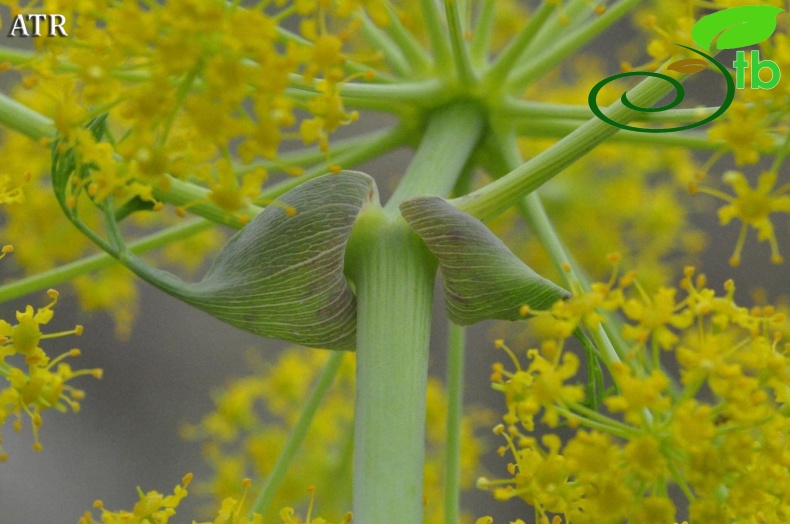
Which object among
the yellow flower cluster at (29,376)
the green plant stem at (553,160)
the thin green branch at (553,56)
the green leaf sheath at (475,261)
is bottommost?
the yellow flower cluster at (29,376)

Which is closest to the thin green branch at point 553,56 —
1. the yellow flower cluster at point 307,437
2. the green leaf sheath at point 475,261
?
the green leaf sheath at point 475,261

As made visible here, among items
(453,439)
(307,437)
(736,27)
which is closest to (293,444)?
(453,439)

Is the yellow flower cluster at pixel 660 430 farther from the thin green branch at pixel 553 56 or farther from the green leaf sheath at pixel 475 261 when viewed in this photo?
the thin green branch at pixel 553 56

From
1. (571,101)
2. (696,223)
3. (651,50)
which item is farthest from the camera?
(696,223)

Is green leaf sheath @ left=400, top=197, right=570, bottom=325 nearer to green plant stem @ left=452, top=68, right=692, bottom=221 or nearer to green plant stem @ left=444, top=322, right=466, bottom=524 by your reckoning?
green plant stem @ left=452, top=68, right=692, bottom=221

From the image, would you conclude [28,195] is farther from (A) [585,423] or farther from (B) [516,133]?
(A) [585,423]

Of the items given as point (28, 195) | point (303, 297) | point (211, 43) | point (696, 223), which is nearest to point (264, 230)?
point (303, 297)

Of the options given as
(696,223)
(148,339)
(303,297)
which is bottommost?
(303,297)

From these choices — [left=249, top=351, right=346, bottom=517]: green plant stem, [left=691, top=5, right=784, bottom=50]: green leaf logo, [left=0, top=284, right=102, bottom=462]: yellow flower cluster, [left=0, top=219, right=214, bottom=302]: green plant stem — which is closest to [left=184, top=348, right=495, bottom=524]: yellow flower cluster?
[left=249, top=351, right=346, bottom=517]: green plant stem

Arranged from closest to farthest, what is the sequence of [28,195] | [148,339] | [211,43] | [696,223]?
[211,43]
[28,195]
[148,339]
[696,223]
